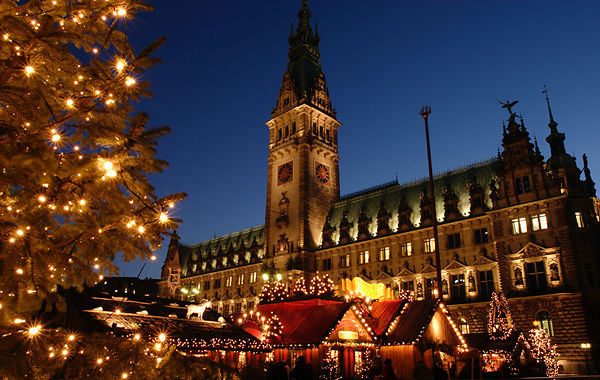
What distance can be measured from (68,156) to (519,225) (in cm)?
4367

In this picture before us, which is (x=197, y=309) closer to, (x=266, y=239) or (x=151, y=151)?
(x=151, y=151)

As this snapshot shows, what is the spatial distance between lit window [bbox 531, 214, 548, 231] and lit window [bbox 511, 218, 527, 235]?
2.41ft

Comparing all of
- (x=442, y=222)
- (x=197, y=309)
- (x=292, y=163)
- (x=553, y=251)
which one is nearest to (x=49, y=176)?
(x=197, y=309)

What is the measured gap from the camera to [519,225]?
41875 millimetres

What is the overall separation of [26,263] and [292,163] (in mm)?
61060

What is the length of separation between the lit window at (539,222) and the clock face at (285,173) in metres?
35.3

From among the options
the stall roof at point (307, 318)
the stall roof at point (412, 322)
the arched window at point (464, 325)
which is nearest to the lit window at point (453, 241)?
the arched window at point (464, 325)

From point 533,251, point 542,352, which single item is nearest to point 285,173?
point 533,251

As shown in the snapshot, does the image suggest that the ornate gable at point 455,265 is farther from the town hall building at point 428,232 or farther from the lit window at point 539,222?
the lit window at point 539,222

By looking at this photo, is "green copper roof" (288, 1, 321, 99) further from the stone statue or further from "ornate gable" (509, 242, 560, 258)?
the stone statue

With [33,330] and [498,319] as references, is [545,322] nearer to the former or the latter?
[498,319]

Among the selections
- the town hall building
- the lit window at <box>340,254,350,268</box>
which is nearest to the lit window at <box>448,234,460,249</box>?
the town hall building

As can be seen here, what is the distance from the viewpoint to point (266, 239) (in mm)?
66625

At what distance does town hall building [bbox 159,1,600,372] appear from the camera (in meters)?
38.1
